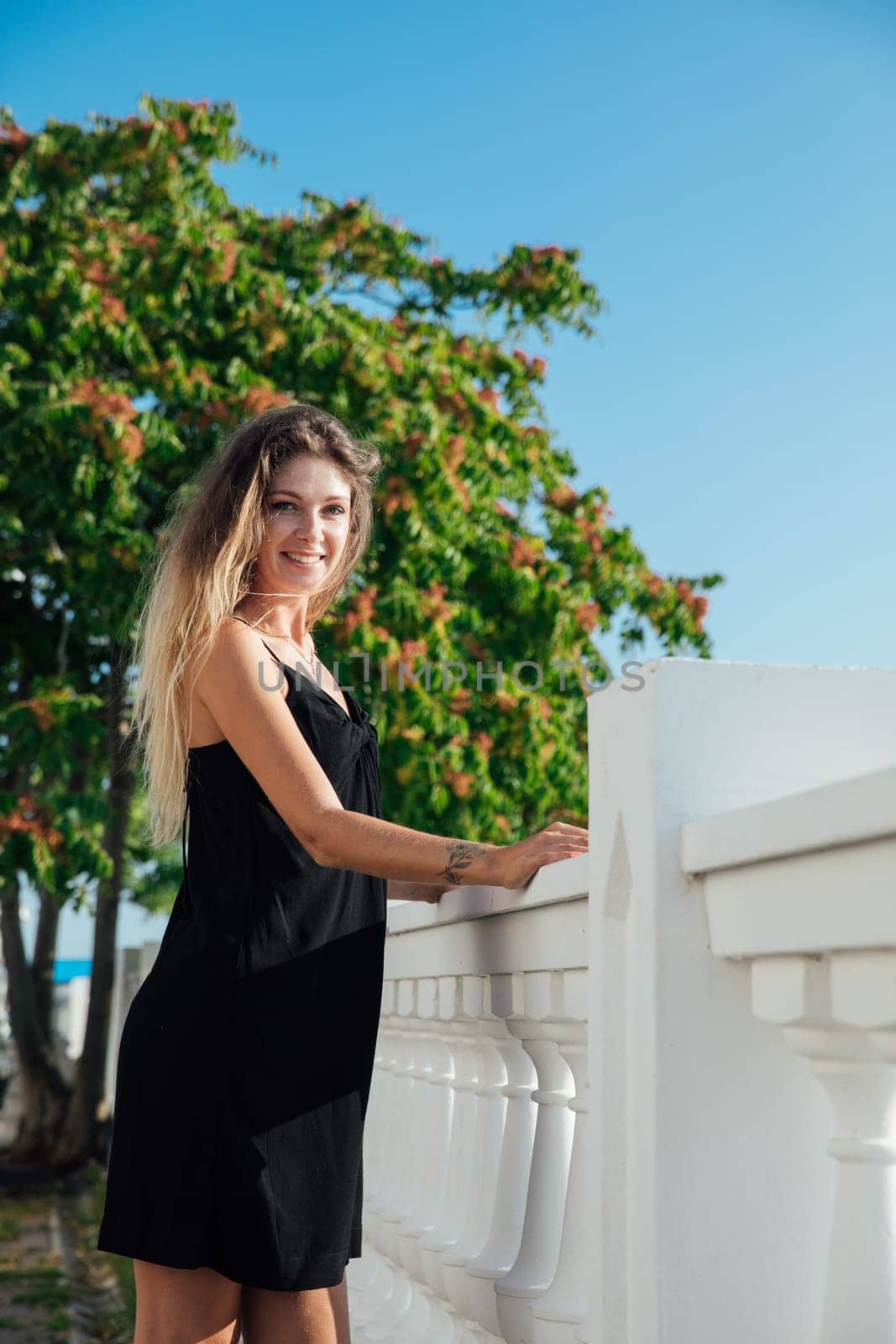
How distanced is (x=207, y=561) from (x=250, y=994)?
2.26 ft

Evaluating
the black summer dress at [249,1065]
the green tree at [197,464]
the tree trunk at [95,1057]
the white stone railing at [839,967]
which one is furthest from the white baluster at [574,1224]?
the tree trunk at [95,1057]

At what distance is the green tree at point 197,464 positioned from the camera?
8.23 meters

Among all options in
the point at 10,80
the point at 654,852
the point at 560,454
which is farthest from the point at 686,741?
the point at 10,80

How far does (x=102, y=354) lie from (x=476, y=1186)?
25.8 ft

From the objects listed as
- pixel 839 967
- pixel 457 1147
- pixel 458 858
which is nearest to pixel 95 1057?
pixel 457 1147

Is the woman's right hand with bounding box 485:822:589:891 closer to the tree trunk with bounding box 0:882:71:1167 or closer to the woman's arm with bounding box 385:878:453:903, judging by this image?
the woman's arm with bounding box 385:878:453:903

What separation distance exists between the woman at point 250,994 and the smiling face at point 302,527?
132mm

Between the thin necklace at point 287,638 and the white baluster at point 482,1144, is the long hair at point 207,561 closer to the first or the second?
the thin necklace at point 287,638

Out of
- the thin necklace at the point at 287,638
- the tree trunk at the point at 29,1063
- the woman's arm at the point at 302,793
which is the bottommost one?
the tree trunk at the point at 29,1063

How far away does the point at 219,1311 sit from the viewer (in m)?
1.82

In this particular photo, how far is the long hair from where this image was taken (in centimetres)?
201

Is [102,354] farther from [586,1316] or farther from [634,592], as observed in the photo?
[586,1316]
